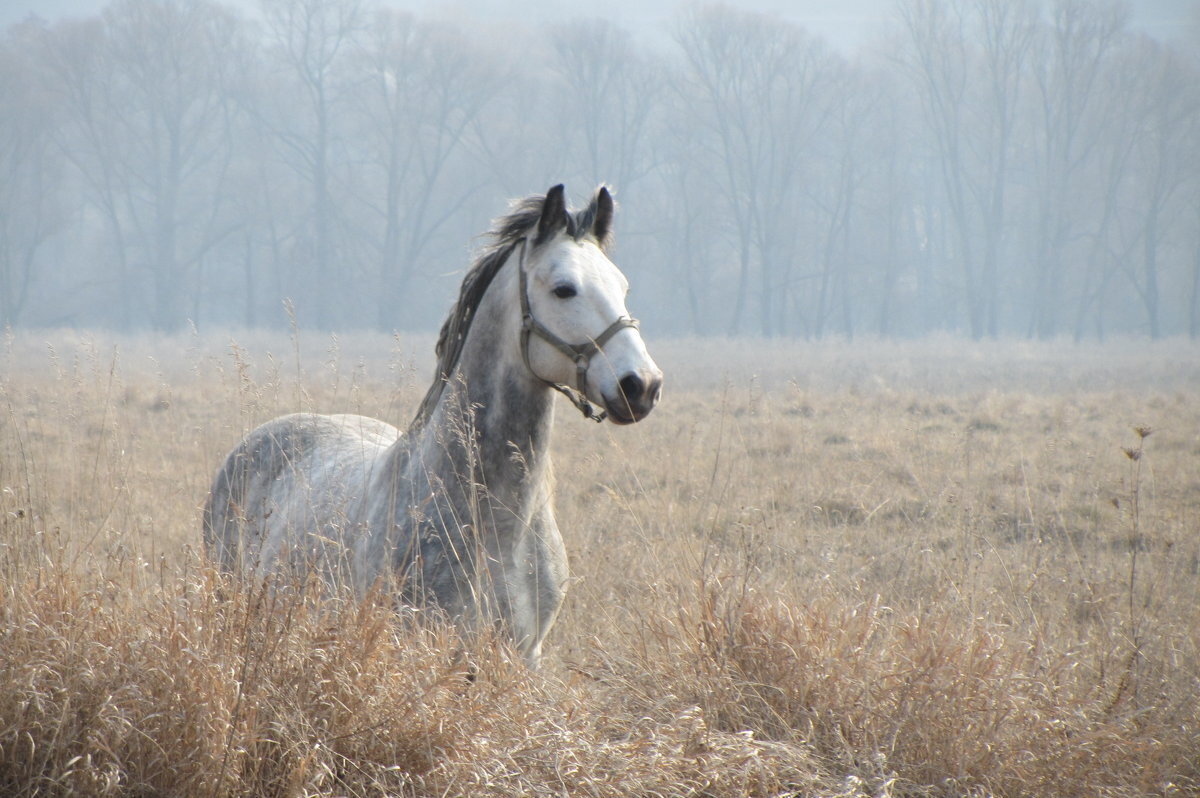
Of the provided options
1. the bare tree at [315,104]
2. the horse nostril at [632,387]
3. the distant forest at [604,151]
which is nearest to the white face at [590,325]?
the horse nostril at [632,387]

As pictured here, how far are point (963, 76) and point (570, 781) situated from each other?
143 ft

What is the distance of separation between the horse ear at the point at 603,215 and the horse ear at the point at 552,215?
21cm

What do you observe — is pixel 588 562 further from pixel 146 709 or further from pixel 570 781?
pixel 146 709

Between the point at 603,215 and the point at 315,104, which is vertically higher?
the point at 315,104

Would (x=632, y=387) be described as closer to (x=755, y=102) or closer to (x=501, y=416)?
(x=501, y=416)

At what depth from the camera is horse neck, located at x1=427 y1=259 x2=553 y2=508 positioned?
312 cm

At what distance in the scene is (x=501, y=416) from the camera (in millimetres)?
3158

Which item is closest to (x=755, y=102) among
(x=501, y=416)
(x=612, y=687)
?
(x=501, y=416)

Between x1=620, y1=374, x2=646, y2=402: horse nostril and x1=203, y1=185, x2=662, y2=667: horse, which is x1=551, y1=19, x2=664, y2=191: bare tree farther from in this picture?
x1=620, y1=374, x2=646, y2=402: horse nostril

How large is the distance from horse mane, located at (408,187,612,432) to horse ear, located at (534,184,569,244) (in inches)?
5.0

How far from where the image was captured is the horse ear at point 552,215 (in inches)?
124

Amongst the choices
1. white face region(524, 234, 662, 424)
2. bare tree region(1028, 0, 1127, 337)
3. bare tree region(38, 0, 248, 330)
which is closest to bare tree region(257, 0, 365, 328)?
bare tree region(38, 0, 248, 330)

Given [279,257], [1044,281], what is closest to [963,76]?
[1044,281]

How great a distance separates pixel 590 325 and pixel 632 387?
0.32 m
